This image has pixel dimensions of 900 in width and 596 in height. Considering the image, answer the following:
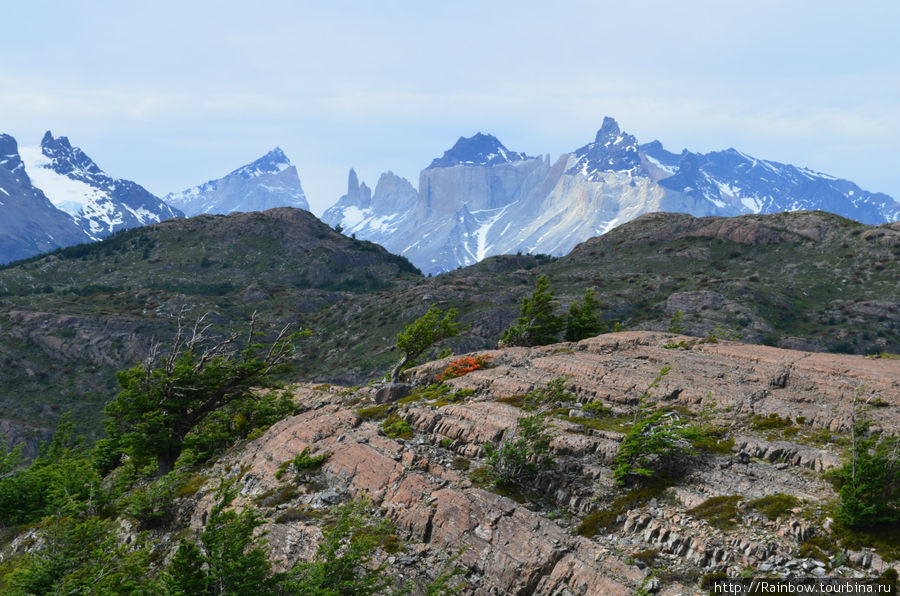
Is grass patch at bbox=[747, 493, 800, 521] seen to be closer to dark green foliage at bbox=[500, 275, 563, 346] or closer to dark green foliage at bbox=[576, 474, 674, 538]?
dark green foliage at bbox=[576, 474, 674, 538]

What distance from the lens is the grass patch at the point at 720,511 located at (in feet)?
60.0

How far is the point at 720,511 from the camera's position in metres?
19.0

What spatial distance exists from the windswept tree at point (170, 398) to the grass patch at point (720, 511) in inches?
1113

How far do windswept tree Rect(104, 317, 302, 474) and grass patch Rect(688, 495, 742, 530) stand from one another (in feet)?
92.7

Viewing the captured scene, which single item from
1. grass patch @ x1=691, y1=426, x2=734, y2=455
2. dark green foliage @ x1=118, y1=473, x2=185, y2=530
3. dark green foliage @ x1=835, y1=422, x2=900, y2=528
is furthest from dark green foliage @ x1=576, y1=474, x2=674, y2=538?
dark green foliage @ x1=118, y1=473, x2=185, y2=530

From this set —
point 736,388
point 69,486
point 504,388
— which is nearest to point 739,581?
point 736,388

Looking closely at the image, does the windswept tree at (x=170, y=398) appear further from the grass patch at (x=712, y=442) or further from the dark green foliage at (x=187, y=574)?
the grass patch at (x=712, y=442)

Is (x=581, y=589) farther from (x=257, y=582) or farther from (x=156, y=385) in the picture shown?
(x=156, y=385)

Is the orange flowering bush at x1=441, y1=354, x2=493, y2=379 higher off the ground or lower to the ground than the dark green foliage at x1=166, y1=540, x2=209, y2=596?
higher

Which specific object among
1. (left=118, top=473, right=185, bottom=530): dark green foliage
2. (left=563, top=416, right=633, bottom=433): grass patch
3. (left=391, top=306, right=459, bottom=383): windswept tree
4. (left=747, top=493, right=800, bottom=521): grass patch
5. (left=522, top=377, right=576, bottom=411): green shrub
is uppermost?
(left=391, top=306, right=459, bottom=383): windswept tree

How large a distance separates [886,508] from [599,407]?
45.0 ft

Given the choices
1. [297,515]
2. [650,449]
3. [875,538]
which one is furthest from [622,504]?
[297,515]

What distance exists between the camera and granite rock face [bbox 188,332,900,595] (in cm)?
1764

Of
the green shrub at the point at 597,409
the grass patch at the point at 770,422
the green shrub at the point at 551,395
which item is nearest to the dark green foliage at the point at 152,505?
the green shrub at the point at 551,395
